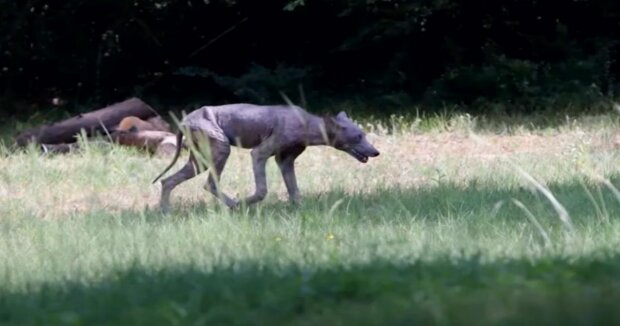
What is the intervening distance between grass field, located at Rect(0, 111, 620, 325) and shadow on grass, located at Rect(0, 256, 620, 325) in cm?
1

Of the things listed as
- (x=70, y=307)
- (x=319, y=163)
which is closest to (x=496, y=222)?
(x=70, y=307)

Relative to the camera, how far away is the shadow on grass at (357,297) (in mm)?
5652

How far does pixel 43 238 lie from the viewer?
10.7m

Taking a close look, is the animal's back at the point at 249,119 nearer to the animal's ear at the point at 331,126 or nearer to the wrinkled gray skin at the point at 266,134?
the wrinkled gray skin at the point at 266,134

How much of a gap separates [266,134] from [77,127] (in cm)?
694

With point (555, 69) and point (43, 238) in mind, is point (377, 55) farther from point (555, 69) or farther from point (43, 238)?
point (43, 238)

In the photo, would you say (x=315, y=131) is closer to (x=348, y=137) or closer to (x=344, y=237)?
(x=348, y=137)

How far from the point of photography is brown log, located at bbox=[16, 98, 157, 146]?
60.3ft

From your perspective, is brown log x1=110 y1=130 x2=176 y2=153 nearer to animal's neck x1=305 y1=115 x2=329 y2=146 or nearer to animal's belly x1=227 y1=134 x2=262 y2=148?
animal's belly x1=227 y1=134 x2=262 y2=148

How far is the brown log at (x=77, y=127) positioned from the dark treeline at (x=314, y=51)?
13.0 ft

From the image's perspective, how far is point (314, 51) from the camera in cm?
2489

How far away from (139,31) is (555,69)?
28.5ft

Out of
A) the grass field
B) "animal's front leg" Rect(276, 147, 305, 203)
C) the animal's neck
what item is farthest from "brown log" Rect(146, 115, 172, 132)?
the animal's neck

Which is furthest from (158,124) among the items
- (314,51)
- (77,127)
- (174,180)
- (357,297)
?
(357,297)
